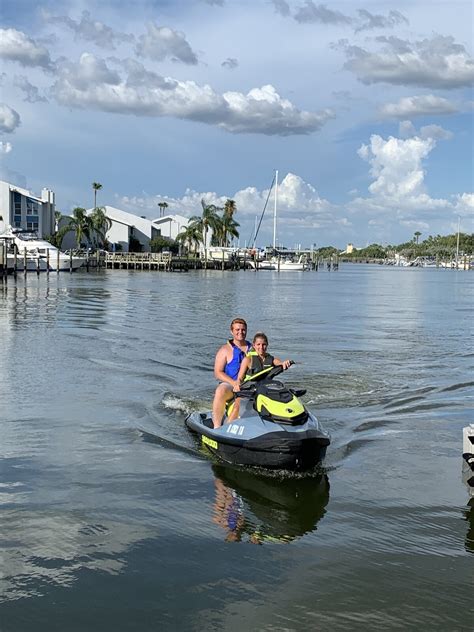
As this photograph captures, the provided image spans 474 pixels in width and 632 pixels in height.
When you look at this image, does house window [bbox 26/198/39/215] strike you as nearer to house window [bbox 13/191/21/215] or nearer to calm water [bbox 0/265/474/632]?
house window [bbox 13/191/21/215]

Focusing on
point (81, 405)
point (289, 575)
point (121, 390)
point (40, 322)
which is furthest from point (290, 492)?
point (40, 322)

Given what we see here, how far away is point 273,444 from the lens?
9.27 metres

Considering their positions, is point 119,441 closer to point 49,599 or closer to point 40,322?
point 49,599

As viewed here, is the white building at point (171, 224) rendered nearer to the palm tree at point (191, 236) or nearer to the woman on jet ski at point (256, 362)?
the palm tree at point (191, 236)

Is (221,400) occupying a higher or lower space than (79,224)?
lower

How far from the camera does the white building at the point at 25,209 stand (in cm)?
9712

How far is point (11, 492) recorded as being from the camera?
28.9ft

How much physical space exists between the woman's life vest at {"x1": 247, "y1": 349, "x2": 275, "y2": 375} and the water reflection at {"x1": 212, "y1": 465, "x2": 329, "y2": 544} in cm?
142

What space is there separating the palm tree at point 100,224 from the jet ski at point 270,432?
10772 cm

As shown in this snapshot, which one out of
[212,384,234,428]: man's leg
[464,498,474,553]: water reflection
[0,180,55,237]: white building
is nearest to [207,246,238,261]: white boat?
[0,180,55,237]: white building

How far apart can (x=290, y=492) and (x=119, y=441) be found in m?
3.48

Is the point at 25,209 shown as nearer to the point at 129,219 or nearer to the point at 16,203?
the point at 16,203

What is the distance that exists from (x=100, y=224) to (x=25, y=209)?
16.1 metres

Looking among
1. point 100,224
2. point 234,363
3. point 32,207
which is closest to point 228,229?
point 100,224
